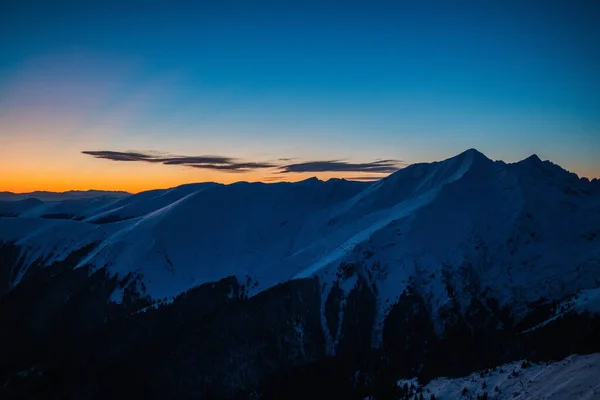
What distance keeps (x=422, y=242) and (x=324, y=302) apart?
40.8 metres

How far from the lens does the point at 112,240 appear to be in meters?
181

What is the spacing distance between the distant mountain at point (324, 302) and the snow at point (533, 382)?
58.9 meters

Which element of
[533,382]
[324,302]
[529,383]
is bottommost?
[324,302]

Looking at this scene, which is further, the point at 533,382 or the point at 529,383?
the point at 529,383

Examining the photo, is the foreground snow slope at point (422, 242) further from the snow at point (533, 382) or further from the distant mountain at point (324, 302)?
the snow at point (533, 382)

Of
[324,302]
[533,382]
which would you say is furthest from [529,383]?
[324,302]

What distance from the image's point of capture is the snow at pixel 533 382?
3525cm

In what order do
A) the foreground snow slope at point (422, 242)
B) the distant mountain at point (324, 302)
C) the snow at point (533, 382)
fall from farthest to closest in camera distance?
1. the foreground snow slope at point (422, 242)
2. the distant mountain at point (324, 302)
3. the snow at point (533, 382)

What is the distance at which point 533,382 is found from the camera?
40.2 metres

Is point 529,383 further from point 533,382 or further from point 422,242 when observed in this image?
point 422,242

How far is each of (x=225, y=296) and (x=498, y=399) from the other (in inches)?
4596

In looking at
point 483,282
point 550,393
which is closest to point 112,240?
point 483,282

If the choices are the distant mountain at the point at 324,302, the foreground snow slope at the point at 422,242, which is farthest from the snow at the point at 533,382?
the foreground snow slope at the point at 422,242

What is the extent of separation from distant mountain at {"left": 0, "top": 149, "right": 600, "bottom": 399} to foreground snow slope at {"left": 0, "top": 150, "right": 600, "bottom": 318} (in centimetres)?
62
